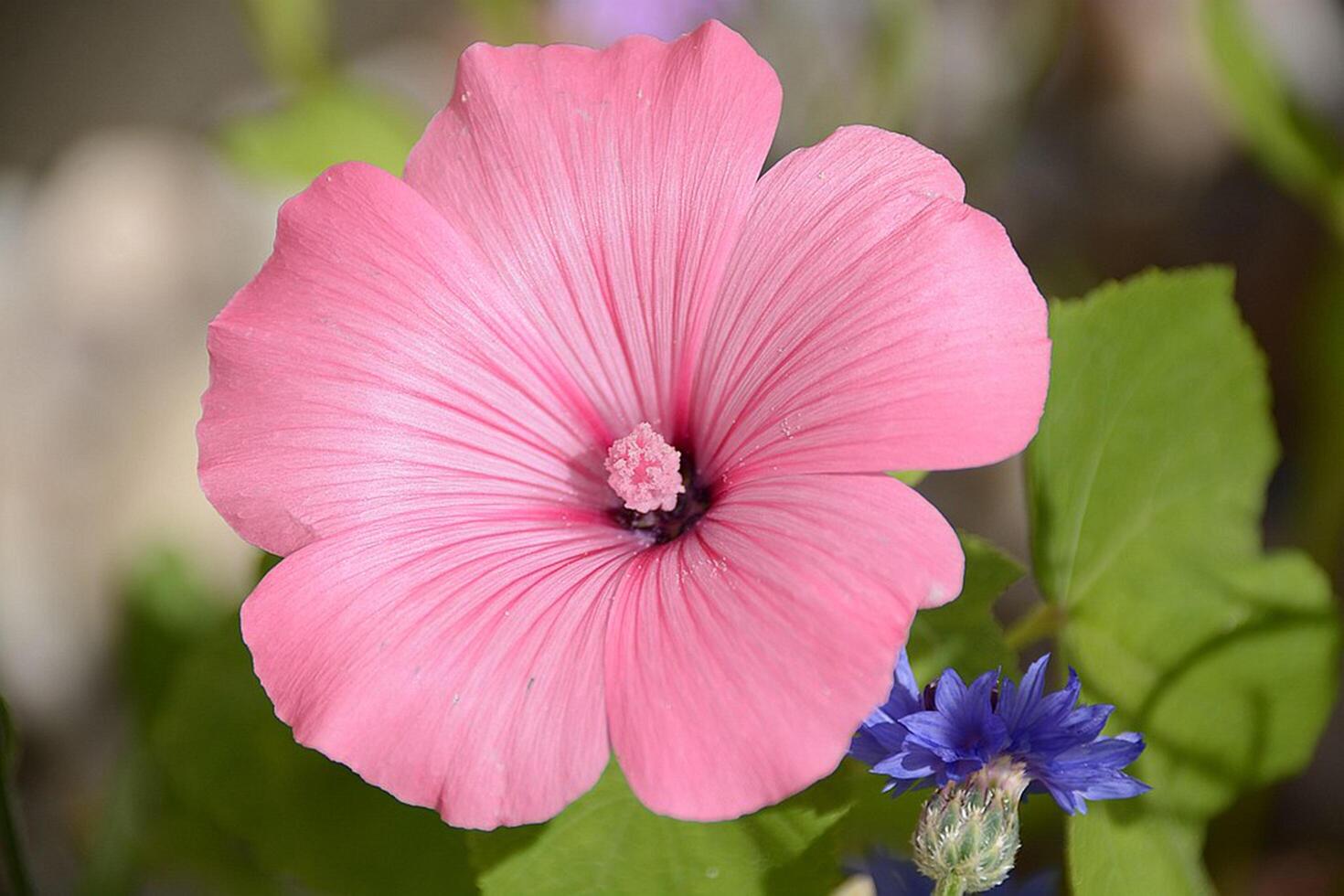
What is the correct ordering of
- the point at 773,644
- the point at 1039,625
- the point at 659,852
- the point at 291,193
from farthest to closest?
1. the point at 291,193
2. the point at 1039,625
3. the point at 659,852
4. the point at 773,644

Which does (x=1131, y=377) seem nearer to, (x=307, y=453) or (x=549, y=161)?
(x=549, y=161)

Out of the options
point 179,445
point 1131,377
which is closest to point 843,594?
point 1131,377

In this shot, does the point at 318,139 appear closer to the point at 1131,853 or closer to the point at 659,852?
the point at 659,852

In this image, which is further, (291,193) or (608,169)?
(291,193)

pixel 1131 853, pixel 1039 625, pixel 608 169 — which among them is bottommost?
pixel 1131 853

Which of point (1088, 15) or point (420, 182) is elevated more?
point (420, 182)

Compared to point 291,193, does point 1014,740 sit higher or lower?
lower

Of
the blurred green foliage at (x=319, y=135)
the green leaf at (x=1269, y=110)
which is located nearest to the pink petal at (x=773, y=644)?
the blurred green foliage at (x=319, y=135)

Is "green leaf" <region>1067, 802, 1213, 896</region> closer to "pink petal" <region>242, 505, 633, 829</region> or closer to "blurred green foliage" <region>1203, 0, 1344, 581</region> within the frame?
"pink petal" <region>242, 505, 633, 829</region>

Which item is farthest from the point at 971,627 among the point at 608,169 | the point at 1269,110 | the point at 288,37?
the point at 288,37
